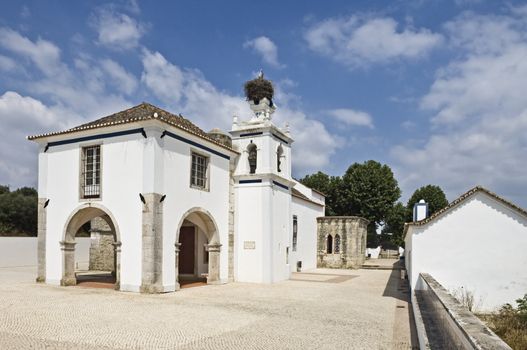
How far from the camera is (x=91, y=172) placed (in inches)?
640

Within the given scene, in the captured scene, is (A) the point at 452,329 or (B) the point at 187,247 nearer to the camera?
(A) the point at 452,329

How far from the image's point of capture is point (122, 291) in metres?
14.6

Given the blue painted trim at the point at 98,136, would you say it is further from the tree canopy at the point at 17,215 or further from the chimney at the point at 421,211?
the tree canopy at the point at 17,215

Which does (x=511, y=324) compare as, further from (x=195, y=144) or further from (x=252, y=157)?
(x=252, y=157)

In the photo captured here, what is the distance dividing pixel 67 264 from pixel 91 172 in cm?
358

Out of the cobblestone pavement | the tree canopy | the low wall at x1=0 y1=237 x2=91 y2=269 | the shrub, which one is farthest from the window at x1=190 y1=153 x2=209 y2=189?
the tree canopy

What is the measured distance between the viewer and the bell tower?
18875mm

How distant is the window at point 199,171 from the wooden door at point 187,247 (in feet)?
12.9

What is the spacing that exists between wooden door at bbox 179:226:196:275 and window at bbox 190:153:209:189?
394 cm

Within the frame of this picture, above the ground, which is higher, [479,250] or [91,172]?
[91,172]

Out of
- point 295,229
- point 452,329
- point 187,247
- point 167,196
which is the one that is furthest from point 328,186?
point 452,329

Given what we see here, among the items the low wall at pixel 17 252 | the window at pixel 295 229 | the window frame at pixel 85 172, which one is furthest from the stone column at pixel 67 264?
the window at pixel 295 229

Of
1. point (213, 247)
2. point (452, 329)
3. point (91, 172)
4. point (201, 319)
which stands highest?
point (91, 172)

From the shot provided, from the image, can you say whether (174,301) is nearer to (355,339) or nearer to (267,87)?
(355,339)
